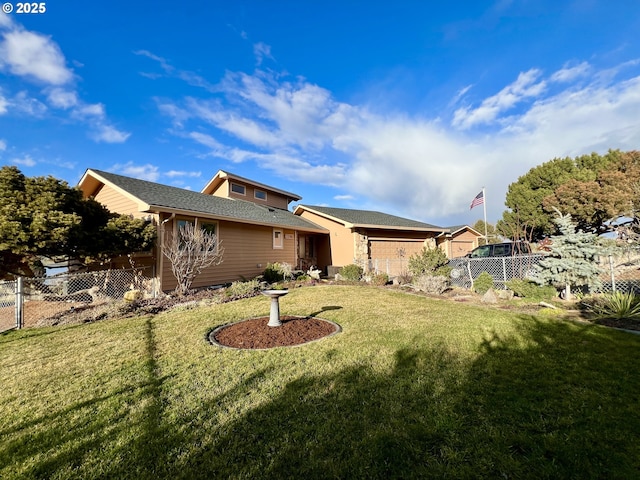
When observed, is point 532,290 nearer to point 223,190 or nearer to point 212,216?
point 212,216

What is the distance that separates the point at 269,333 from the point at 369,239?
12.8 meters

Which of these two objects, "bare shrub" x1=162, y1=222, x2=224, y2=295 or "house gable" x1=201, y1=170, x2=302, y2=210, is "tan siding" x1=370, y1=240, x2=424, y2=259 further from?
"bare shrub" x1=162, y1=222, x2=224, y2=295

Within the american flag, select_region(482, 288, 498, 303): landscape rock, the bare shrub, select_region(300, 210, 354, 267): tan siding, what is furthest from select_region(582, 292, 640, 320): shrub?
the american flag

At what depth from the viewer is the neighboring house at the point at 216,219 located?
10258 millimetres

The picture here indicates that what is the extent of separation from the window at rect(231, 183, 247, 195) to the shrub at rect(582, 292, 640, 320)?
644 inches

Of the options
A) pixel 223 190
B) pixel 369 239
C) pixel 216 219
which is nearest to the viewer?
pixel 216 219

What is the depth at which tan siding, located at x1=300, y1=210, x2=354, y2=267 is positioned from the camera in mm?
16906

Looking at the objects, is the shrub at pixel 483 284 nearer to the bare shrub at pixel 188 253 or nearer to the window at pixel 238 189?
the bare shrub at pixel 188 253

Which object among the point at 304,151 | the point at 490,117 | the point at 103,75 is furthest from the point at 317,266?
the point at 103,75

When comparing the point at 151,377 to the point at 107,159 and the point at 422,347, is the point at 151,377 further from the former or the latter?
the point at 107,159

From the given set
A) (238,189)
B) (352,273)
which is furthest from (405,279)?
(238,189)

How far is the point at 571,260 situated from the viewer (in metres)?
7.70

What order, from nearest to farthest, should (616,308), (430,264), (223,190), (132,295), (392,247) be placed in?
(616,308)
(132,295)
(430,264)
(223,190)
(392,247)

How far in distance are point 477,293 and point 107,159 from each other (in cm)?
1940
